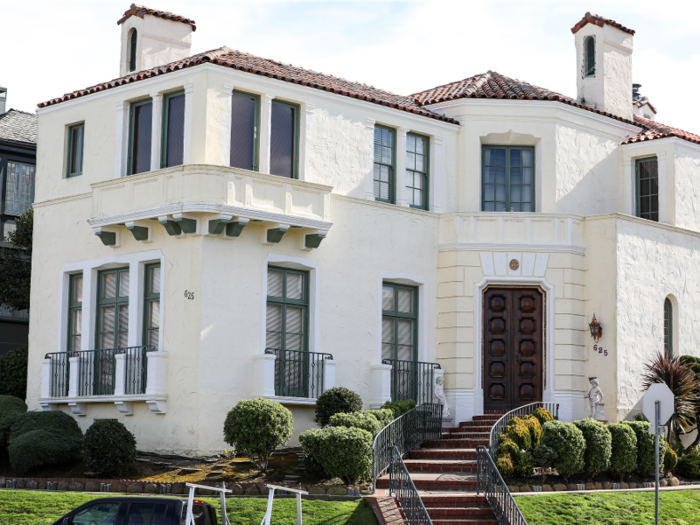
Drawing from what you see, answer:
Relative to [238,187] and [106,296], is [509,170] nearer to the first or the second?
[238,187]

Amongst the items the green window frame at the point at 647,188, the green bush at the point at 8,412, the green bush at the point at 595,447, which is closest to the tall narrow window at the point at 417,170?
the green window frame at the point at 647,188

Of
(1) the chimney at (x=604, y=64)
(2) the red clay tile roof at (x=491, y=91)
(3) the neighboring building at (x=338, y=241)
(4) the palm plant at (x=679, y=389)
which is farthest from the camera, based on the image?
(1) the chimney at (x=604, y=64)

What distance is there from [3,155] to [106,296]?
1070 centimetres

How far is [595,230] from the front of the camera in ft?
89.7

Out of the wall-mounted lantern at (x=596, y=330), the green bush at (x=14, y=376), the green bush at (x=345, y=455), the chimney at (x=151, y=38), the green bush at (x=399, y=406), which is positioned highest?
the chimney at (x=151, y=38)

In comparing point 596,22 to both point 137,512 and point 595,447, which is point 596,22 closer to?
point 595,447

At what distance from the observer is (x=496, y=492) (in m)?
19.8

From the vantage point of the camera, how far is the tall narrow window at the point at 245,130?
2427 cm

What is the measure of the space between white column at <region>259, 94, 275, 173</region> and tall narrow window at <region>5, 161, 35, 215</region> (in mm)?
12236

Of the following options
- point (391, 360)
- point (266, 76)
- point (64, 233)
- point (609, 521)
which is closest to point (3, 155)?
point (64, 233)

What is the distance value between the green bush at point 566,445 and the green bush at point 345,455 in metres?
4.02

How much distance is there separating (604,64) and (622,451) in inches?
475

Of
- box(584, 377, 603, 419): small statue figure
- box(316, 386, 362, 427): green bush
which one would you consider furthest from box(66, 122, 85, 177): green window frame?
box(584, 377, 603, 419): small statue figure

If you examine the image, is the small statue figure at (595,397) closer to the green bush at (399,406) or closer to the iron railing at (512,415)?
the iron railing at (512,415)
